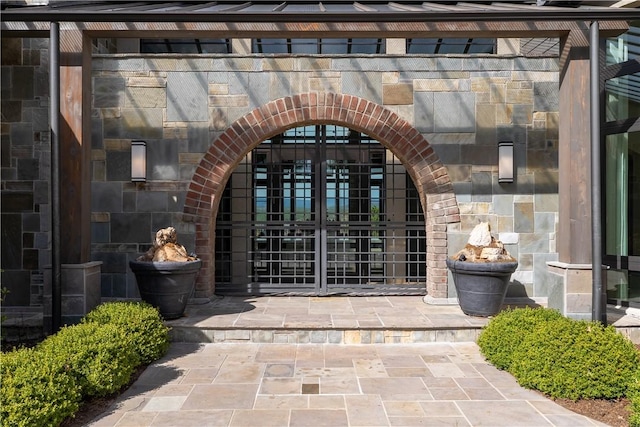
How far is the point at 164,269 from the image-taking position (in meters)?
5.27

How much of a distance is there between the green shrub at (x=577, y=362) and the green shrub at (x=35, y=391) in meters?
3.75

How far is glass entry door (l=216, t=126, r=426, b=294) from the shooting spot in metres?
7.19

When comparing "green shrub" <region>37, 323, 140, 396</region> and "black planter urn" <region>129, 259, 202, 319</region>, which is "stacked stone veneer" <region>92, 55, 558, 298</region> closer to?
"black planter urn" <region>129, 259, 202, 319</region>

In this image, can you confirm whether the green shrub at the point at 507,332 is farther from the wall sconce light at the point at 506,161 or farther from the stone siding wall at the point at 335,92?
the wall sconce light at the point at 506,161

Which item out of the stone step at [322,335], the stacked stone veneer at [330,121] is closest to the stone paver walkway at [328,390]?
the stone step at [322,335]

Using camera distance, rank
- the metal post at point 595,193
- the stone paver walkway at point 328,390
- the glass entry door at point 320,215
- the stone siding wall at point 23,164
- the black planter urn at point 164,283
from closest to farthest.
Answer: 1. the stone paver walkway at point 328,390
2. the metal post at point 595,193
3. the black planter urn at point 164,283
4. the stone siding wall at point 23,164
5. the glass entry door at point 320,215

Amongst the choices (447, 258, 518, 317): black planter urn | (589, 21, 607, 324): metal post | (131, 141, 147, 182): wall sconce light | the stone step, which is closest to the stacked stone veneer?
(131, 141, 147, 182): wall sconce light

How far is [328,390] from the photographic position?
3.87 meters

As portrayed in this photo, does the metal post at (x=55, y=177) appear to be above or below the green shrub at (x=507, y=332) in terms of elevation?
above

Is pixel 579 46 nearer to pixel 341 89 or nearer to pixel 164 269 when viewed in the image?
pixel 341 89

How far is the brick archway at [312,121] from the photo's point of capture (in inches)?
251

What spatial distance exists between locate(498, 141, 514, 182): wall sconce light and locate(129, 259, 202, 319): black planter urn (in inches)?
177

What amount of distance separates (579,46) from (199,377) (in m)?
5.56

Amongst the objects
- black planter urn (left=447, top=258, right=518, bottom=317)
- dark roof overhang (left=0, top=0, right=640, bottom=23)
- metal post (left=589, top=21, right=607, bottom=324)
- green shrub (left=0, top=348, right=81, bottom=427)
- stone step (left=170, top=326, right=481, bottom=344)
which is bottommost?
stone step (left=170, top=326, right=481, bottom=344)
